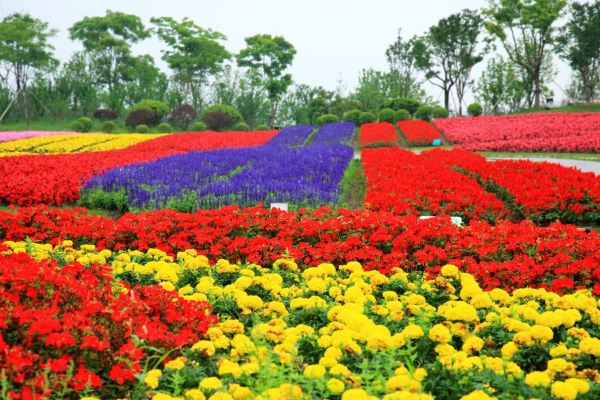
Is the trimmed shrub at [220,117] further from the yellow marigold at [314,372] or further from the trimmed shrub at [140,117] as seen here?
the yellow marigold at [314,372]

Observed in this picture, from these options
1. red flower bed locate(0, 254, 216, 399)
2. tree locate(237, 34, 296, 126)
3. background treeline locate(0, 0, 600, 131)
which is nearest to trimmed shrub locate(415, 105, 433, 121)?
background treeline locate(0, 0, 600, 131)

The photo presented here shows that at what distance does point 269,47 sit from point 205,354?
5377 cm

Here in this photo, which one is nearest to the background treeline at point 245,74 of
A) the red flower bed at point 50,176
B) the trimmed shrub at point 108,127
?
the trimmed shrub at point 108,127

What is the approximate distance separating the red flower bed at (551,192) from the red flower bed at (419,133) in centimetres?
1433

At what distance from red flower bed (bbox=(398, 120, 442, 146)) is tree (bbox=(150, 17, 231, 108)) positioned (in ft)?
83.3

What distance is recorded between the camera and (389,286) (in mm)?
4871

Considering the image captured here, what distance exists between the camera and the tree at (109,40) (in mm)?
51906

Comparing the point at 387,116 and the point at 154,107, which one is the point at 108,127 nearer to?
the point at 154,107

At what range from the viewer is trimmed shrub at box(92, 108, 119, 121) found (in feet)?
136

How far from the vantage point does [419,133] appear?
92.2 feet

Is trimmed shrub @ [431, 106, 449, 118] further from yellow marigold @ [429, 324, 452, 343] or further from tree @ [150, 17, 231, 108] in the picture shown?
yellow marigold @ [429, 324, 452, 343]

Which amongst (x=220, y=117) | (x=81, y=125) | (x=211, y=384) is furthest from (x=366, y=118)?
(x=211, y=384)

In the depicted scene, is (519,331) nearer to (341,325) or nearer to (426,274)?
(341,325)

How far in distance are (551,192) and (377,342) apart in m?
7.55
